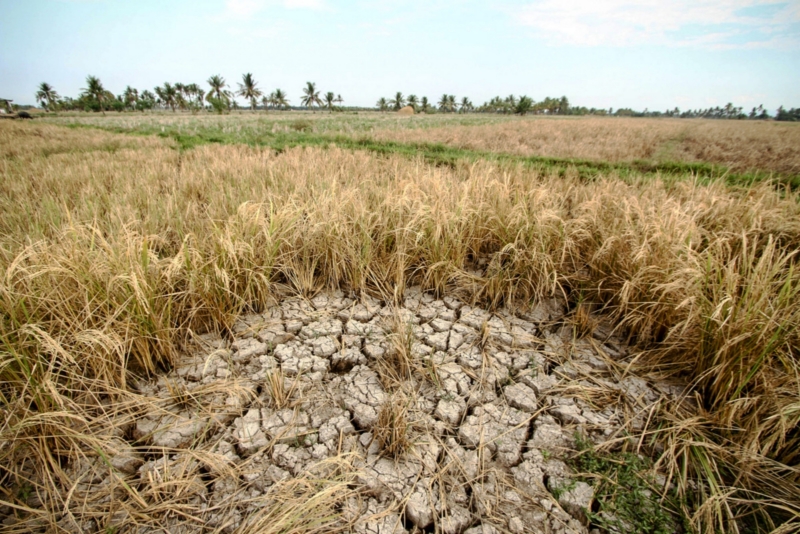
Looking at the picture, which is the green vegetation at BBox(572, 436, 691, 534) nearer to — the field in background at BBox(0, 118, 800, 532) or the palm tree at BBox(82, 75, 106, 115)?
the field in background at BBox(0, 118, 800, 532)

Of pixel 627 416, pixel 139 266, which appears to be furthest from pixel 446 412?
pixel 139 266

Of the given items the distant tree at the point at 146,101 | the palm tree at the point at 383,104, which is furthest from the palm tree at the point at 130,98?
the palm tree at the point at 383,104

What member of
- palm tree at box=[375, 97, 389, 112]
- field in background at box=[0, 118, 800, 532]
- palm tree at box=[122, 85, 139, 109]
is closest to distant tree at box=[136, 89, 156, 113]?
palm tree at box=[122, 85, 139, 109]

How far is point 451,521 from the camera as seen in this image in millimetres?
1271

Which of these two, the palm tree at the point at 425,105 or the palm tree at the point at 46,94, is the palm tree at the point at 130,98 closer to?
the palm tree at the point at 46,94

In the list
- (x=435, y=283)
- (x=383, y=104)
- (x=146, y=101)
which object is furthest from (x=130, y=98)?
(x=435, y=283)

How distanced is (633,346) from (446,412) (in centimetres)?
132

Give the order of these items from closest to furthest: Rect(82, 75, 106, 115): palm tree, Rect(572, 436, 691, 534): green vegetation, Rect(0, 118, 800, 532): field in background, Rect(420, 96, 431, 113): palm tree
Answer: Rect(572, 436, 691, 534): green vegetation, Rect(0, 118, 800, 532): field in background, Rect(82, 75, 106, 115): palm tree, Rect(420, 96, 431, 113): palm tree

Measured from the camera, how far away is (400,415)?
148 cm

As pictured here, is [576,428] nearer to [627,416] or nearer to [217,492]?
[627,416]

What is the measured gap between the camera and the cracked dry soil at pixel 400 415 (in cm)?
131

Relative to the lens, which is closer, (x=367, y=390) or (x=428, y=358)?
(x=367, y=390)

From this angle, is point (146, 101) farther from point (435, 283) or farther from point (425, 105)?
point (435, 283)

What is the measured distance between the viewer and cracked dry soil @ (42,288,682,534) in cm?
131
